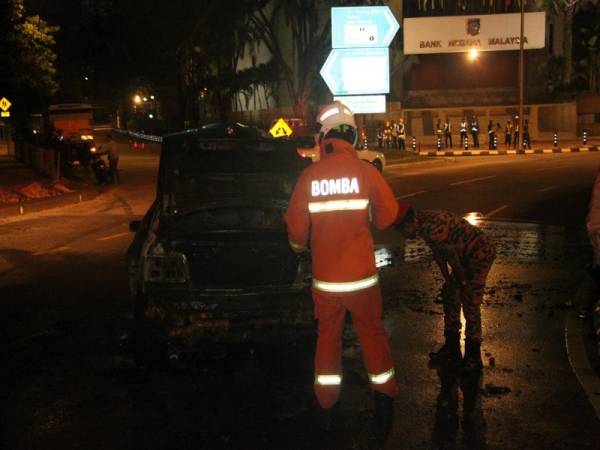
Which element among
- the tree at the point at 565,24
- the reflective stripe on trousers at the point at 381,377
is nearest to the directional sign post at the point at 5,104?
the reflective stripe on trousers at the point at 381,377

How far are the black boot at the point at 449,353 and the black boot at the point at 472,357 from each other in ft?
0.42

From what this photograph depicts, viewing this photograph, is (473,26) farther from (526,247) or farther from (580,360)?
(580,360)

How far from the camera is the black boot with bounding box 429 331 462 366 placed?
6293mm

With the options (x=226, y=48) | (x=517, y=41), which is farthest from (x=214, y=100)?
(x=517, y=41)

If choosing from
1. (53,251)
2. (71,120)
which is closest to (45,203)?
(53,251)

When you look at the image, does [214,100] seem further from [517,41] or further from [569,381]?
[569,381]

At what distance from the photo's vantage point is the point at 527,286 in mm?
9094

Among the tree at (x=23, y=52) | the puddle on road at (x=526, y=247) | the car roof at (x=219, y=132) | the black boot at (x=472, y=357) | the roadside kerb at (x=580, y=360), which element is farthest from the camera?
the tree at (x=23, y=52)

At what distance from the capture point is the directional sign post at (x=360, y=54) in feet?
113

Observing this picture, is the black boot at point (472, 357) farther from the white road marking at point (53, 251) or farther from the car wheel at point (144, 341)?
the white road marking at point (53, 251)

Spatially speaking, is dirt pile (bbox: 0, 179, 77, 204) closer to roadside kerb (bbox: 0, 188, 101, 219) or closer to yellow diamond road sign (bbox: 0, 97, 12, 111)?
roadside kerb (bbox: 0, 188, 101, 219)

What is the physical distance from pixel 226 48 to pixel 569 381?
44078 millimetres

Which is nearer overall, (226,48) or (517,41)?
(517,41)

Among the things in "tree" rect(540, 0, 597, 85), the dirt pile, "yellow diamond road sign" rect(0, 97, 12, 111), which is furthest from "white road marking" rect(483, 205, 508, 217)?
"tree" rect(540, 0, 597, 85)
